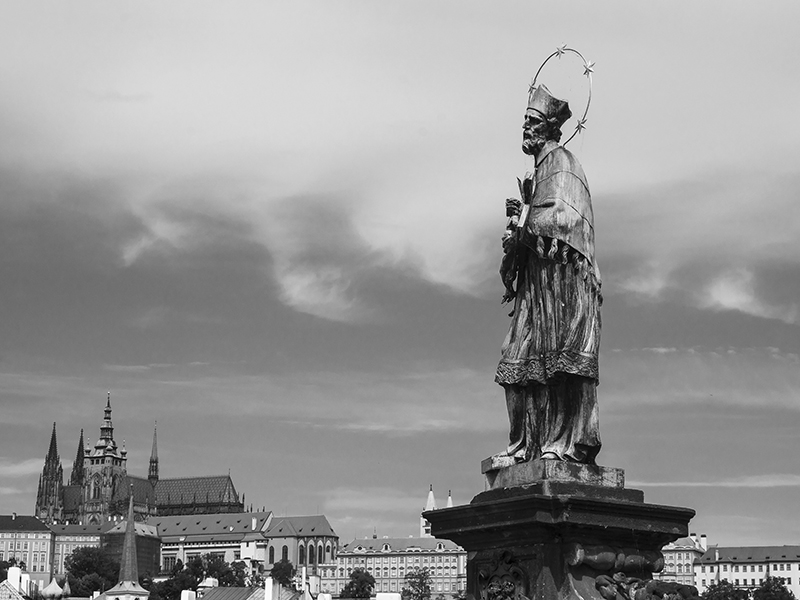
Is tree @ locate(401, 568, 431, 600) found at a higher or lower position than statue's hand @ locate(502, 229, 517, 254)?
higher

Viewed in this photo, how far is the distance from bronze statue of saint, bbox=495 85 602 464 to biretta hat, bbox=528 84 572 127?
0.88ft

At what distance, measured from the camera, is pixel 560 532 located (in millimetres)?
7316

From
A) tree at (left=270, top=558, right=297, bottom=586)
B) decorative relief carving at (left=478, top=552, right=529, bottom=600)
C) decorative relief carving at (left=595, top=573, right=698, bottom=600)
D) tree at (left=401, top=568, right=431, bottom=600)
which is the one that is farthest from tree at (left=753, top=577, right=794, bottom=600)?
decorative relief carving at (left=478, top=552, right=529, bottom=600)

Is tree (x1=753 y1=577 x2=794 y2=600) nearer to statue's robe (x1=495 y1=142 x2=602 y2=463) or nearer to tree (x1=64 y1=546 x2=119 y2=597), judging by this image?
tree (x1=64 y1=546 x2=119 y2=597)

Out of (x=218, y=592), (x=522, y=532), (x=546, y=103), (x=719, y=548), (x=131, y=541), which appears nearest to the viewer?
(x=522, y=532)

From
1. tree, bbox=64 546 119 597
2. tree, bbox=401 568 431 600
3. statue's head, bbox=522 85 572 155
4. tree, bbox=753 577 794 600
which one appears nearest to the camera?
statue's head, bbox=522 85 572 155

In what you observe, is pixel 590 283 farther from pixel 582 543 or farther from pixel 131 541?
pixel 131 541

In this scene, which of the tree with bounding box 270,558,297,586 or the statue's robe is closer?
the statue's robe

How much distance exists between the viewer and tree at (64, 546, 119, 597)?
155625 mm

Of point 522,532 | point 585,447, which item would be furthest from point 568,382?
point 522,532

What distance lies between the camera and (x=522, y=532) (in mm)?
7395

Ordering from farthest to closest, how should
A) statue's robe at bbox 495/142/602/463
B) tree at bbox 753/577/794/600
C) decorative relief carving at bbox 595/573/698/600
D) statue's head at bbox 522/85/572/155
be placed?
tree at bbox 753/577/794/600
statue's head at bbox 522/85/572/155
statue's robe at bbox 495/142/602/463
decorative relief carving at bbox 595/573/698/600

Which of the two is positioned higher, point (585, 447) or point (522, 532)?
point (585, 447)

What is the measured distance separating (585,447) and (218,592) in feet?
346
